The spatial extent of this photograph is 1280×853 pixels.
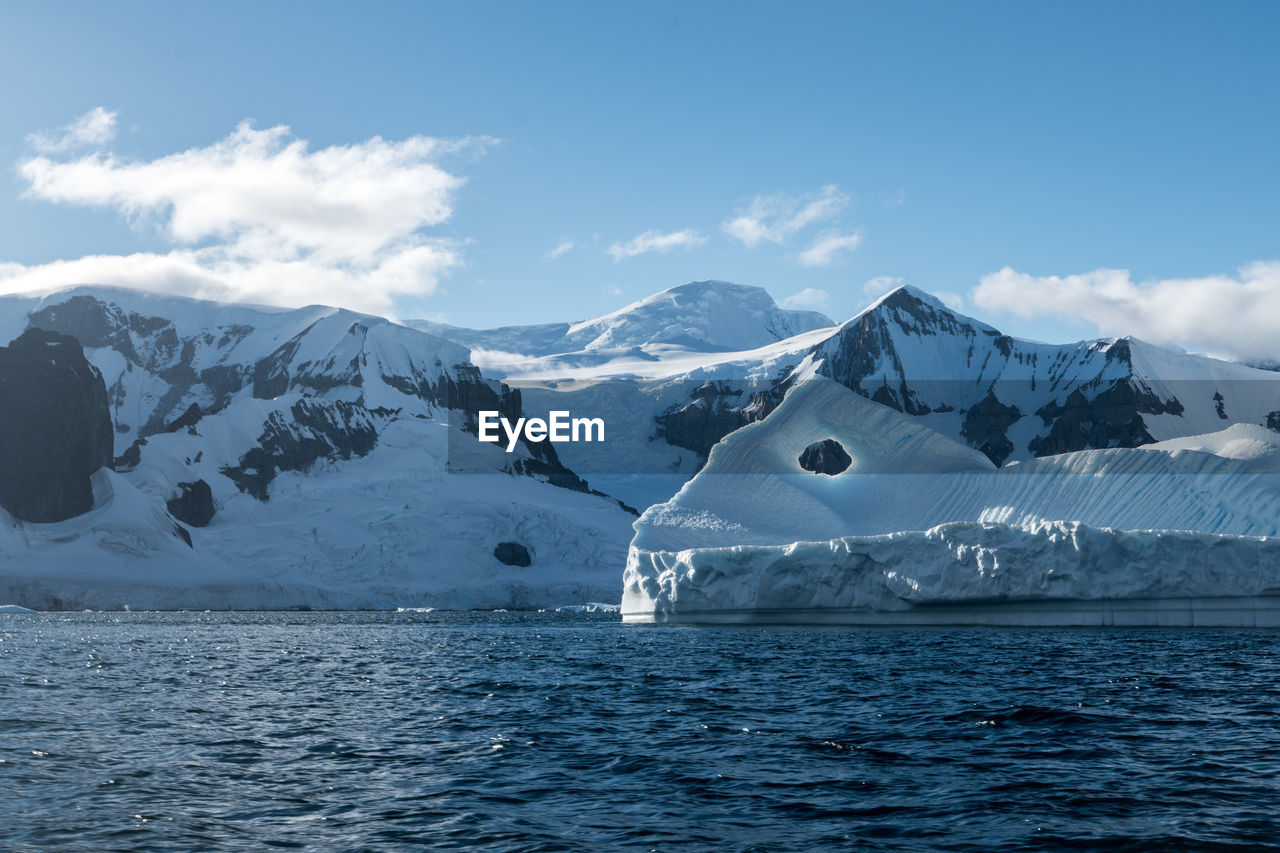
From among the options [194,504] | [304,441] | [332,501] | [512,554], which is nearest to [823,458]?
[512,554]

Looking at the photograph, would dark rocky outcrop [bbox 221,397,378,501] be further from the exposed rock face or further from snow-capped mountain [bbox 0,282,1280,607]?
the exposed rock face

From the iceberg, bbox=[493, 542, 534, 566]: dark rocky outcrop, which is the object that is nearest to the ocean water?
the iceberg

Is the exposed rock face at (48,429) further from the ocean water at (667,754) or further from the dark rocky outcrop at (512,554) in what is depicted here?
the ocean water at (667,754)

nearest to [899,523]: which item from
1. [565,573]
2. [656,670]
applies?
[656,670]

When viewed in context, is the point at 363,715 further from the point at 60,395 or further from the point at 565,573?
the point at 60,395

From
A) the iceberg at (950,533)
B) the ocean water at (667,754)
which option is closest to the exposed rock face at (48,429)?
the iceberg at (950,533)
